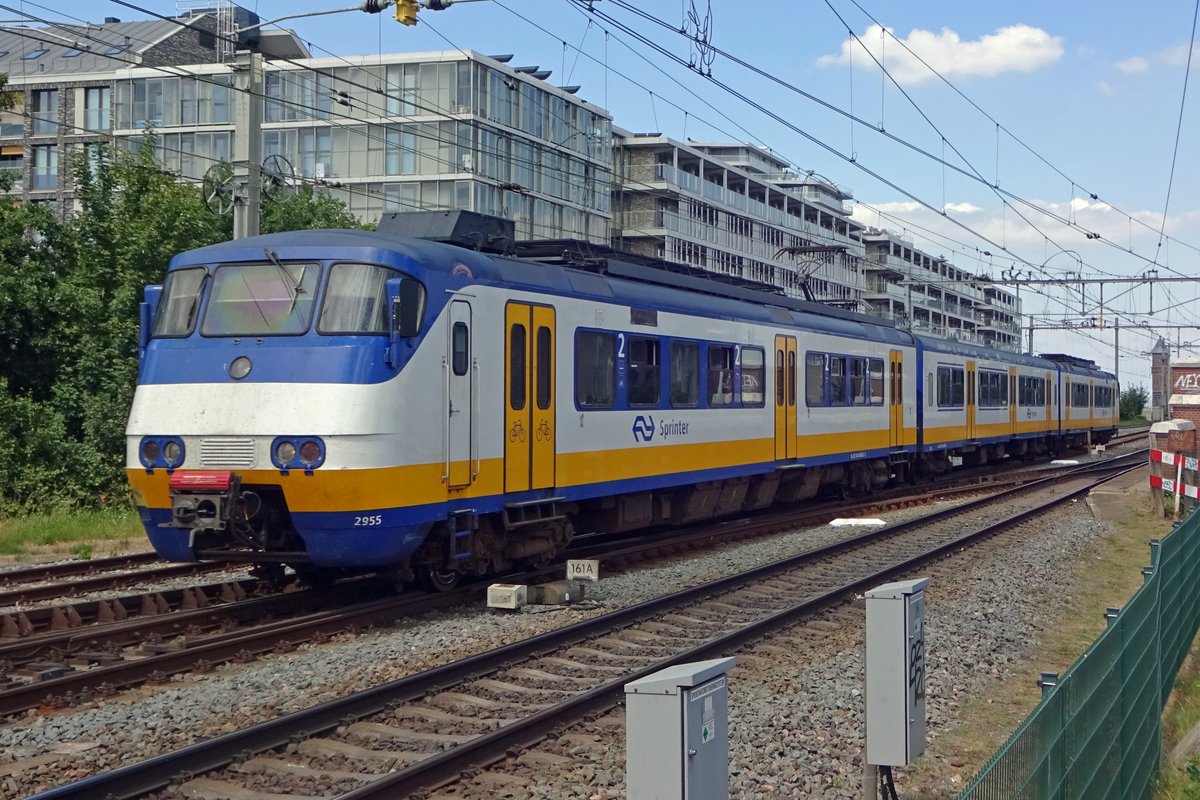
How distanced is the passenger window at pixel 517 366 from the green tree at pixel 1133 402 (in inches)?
3430

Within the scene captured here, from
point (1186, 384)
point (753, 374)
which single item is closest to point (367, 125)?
point (1186, 384)

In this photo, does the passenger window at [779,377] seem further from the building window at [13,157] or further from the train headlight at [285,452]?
the building window at [13,157]

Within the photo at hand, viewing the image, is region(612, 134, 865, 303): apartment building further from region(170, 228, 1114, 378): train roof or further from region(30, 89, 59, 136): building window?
region(170, 228, 1114, 378): train roof

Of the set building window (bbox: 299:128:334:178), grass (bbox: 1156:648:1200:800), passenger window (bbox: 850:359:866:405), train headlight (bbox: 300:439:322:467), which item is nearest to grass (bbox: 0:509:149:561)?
train headlight (bbox: 300:439:322:467)

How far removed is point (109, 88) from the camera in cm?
5853

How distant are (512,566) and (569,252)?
3724 millimetres

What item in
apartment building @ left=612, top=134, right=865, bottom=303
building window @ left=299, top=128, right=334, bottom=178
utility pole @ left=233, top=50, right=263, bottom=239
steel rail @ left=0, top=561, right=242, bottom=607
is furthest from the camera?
apartment building @ left=612, top=134, right=865, bottom=303

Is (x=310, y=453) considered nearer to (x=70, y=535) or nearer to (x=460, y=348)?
(x=460, y=348)

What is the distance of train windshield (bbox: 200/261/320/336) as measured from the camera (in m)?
10.6

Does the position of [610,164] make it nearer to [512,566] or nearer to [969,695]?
[512,566]

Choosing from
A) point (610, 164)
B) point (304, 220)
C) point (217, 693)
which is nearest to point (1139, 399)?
point (610, 164)

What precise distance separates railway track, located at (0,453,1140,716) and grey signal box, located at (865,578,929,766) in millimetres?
4926

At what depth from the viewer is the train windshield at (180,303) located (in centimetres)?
1112

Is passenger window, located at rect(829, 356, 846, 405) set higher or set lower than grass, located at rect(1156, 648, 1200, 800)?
higher
